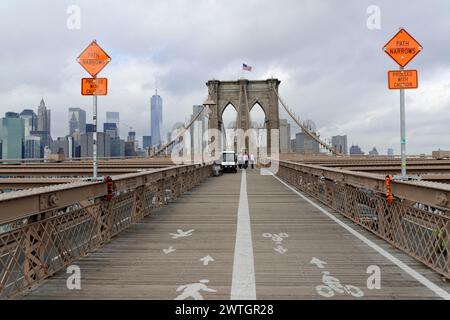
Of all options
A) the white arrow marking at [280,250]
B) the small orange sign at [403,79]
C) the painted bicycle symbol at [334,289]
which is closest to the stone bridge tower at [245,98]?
the small orange sign at [403,79]

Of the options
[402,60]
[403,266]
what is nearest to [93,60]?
[402,60]

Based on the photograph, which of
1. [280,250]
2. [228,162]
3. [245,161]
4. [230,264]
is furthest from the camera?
[245,161]

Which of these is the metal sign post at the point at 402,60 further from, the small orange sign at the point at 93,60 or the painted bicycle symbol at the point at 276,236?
the small orange sign at the point at 93,60

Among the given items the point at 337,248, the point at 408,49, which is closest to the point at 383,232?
the point at 337,248

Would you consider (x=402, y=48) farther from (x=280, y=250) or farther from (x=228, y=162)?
(x=228, y=162)

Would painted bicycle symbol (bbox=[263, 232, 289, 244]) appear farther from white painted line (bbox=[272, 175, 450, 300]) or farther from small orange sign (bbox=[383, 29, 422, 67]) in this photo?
small orange sign (bbox=[383, 29, 422, 67])

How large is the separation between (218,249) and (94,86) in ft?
11.8

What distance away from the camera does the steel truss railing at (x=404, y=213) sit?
5.14m

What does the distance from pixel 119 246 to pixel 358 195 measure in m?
5.17

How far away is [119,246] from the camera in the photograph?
6688 mm

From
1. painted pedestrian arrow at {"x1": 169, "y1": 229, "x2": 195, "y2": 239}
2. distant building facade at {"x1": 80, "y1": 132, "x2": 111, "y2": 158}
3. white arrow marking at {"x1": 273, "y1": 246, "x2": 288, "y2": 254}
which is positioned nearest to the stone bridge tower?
distant building facade at {"x1": 80, "y1": 132, "x2": 111, "y2": 158}

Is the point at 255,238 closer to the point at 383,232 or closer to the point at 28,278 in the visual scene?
the point at 383,232

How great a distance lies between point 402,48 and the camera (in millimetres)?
7012

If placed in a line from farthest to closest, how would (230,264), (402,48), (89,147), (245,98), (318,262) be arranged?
(245,98)
(89,147)
(402,48)
(318,262)
(230,264)
